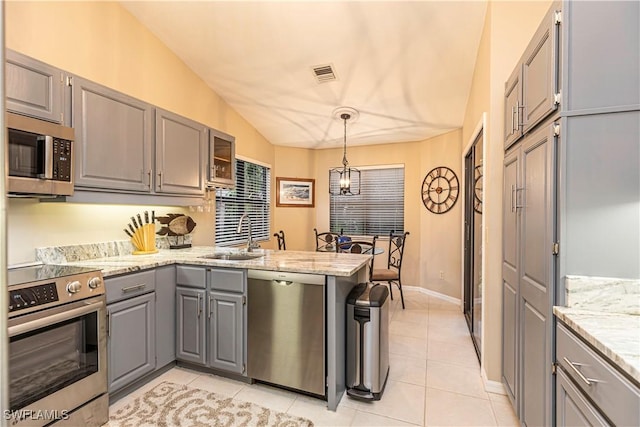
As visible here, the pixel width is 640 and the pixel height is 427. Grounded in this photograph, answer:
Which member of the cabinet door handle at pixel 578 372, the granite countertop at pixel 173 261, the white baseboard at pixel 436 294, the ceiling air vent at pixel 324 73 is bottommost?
the white baseboard at pixel 436 294

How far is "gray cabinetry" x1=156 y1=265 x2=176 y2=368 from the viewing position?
2424 mm

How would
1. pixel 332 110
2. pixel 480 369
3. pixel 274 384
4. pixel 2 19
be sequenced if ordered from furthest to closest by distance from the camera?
pixel 332 110
pixel 480 369
pixel 274 384
pixel 2 19

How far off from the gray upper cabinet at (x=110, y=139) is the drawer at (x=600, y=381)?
2.93m

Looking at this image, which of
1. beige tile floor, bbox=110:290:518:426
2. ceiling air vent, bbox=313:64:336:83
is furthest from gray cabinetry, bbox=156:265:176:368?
ceiling air vent, bbox=313:64:336:83

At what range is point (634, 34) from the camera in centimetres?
126

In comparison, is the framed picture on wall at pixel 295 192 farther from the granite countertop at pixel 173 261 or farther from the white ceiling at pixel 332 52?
the granite countertop at pixel 173 261

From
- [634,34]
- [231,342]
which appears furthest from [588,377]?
[231,342]

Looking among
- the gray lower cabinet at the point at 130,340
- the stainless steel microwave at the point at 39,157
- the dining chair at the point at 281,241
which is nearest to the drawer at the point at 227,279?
the gray lower cabinet at the point at 130,340

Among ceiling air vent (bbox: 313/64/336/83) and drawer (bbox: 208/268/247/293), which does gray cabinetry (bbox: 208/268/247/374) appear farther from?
ceiling air vent (bbox: 313/64/336/83)

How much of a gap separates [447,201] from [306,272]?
135 inches

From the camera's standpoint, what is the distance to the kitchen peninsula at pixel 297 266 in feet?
6.79

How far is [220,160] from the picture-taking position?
3559mm

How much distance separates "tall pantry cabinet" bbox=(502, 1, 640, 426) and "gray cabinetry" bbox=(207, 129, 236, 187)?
9.50ft

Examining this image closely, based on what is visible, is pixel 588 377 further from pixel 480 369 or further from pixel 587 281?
pixel 480 369
